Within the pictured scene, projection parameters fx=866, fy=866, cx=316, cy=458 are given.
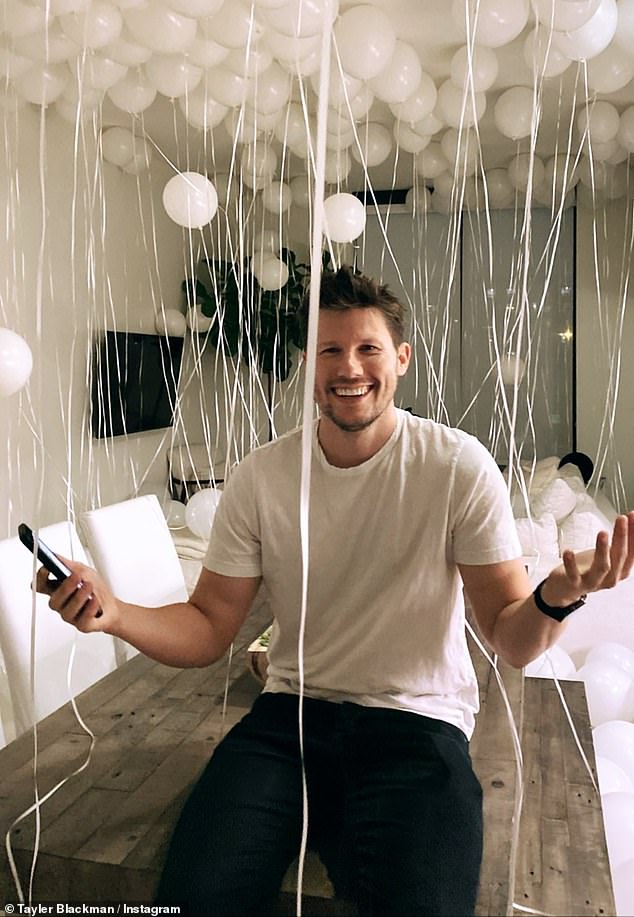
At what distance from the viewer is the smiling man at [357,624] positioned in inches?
44.5

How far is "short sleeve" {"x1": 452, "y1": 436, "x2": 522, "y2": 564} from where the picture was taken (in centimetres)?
134

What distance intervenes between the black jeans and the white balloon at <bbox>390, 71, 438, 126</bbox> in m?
2.74

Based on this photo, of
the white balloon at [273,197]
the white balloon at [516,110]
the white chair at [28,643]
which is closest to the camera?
the white chair at [28,643]

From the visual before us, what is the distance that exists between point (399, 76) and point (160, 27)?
36.3 inches

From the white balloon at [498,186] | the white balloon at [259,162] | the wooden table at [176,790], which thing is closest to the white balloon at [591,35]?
the white balloon at [259,162]

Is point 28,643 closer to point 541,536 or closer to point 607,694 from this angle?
point 607,694

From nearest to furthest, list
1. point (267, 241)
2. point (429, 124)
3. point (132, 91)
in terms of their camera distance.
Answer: point (132, 91) < point (429, 124) < point (267, 241)

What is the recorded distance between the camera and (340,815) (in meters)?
1.27

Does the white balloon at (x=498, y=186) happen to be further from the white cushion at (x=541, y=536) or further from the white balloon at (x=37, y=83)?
the white balloon at (x=37, y=83)

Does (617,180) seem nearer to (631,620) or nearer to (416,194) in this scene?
(416,194)

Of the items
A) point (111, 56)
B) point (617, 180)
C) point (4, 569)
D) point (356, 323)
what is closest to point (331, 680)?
point (356, 323)

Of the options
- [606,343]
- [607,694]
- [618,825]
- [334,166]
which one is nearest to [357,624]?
[618,825]

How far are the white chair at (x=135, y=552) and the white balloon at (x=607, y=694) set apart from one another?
47.7 inches

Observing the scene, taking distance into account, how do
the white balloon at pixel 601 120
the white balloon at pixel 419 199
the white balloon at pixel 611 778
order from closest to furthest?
the white balloon at pixel 611 778
the white balloon at pixel 601 120
the white balloon at pixel 419 199
